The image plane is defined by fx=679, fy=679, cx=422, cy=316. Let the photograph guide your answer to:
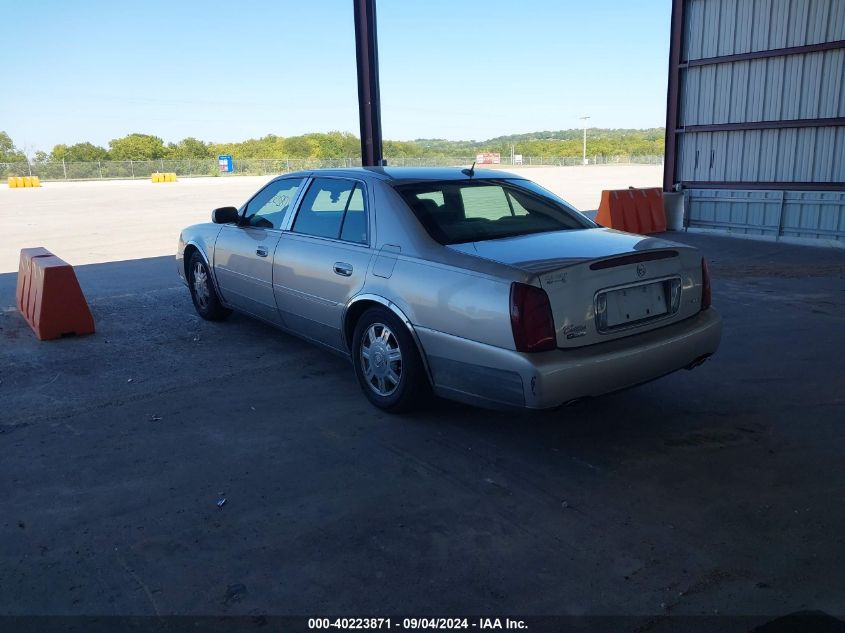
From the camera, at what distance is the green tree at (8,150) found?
7256 centimetres

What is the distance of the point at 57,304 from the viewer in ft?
20.8

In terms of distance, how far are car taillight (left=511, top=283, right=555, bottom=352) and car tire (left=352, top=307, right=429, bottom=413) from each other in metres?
0.83

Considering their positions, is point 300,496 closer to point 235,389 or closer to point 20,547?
point 20,547

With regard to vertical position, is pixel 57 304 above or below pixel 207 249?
below

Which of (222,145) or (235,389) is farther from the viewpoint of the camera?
(222,145)

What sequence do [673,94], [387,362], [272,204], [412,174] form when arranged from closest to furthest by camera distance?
[387,362], [412,174], [272,204], [673,94]

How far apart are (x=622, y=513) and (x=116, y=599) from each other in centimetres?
221

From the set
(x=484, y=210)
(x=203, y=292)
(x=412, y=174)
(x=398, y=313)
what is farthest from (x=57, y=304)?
(x=484, y=210)

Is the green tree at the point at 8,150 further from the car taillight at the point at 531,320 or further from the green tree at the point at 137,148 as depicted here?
the car taillight at the point at 531,320

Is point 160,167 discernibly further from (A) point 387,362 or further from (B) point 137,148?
(A) point 387,362

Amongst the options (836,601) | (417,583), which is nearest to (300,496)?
(417,583)

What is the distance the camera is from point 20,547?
2982 millimetres

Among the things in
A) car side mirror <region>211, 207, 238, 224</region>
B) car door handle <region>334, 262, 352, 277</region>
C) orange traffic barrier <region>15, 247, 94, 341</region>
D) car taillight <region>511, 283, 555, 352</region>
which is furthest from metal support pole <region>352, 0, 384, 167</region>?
car taillight <region>511, 283, 555, 352</region>

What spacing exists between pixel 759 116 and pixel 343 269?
11170 mm
